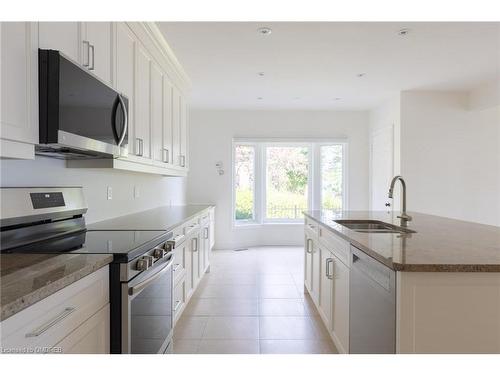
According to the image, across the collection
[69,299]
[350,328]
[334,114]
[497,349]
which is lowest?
[350,328]

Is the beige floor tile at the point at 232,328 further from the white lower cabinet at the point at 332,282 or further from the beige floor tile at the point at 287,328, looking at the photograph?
the white lower cabinet at the point at 332,282

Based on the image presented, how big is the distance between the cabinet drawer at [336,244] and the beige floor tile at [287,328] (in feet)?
2.37

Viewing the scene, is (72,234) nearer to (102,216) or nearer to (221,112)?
(102,216)

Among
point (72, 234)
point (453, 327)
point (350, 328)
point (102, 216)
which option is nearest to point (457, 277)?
point (453, 327)

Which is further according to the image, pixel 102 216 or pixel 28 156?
pixel 102 216

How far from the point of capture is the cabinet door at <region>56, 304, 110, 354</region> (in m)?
1.10

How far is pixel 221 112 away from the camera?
6164 millimetres

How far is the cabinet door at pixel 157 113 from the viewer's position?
292cm

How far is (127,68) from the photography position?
7.72ft

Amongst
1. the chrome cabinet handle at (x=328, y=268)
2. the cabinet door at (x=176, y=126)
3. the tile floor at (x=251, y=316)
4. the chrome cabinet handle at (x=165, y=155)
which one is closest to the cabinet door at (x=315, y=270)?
the tile floor at (x=251, y=316)

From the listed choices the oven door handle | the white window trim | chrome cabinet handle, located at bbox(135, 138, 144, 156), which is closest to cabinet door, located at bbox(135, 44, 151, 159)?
chrome cabinet handle, located at bbox(135, 138, 144, 156)

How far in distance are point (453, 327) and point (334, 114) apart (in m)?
5.40

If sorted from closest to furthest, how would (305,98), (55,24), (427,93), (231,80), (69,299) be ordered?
(69,299), (55,24), (231,80), (427,93), (305,98)

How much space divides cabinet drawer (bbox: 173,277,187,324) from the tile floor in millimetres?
147
